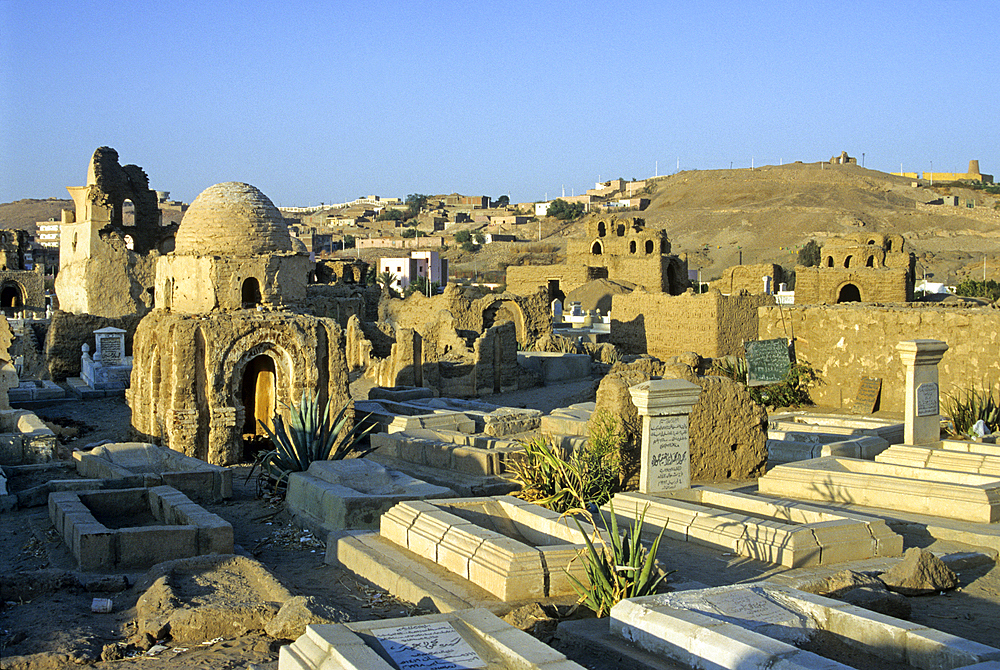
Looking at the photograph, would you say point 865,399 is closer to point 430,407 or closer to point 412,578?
point 430,407

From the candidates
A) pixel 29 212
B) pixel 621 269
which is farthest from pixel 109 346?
pixel 29 212

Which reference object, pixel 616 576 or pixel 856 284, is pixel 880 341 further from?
pixel 856 284

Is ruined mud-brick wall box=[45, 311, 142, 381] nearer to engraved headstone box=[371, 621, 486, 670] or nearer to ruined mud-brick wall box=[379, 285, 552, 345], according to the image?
ruined mud-brick wall box=[379, 285, 552, 345]

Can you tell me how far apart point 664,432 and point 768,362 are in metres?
9.58

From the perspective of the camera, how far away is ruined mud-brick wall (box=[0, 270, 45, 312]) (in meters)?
48.4

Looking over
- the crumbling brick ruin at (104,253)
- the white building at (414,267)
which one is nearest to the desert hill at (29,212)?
the white building at (414,267)

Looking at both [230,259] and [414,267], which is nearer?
[230,259]

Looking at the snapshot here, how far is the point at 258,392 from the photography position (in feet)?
59.9

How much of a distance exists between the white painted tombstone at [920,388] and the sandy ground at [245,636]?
3816 mm

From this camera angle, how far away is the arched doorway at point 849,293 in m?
35.8

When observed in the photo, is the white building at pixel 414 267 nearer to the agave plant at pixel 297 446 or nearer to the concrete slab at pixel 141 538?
the agave plant at pixel 297 446

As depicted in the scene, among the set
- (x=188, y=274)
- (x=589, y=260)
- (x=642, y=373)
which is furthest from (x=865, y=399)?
(x=589, y=260)

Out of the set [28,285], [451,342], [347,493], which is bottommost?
[347,493]

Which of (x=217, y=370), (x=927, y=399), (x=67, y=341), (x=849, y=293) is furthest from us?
(x=849, y=293)
